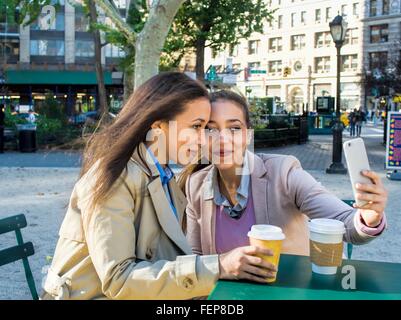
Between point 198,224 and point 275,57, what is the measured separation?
7783cm

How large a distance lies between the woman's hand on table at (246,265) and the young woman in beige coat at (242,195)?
67cm

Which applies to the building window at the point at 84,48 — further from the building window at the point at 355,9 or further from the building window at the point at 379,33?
the building window at the point at 355,9

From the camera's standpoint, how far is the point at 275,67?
78.6 m

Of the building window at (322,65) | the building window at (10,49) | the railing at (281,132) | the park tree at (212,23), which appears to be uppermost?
the building window at (322,65)

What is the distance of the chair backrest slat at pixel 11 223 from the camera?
2768 mm

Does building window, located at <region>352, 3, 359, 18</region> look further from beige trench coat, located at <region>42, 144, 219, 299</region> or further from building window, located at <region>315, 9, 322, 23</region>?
beige trench coat, located at <region>42, 144, 219, 299</region>

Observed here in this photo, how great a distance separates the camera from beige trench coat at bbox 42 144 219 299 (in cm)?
179

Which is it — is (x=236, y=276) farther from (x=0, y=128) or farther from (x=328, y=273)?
(x=0, y=128)

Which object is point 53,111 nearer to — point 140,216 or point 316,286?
point 140,216

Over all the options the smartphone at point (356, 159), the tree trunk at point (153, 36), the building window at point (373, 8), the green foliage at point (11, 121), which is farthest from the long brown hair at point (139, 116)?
the building window at point (373, 8)

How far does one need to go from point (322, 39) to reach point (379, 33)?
8404 millimetres

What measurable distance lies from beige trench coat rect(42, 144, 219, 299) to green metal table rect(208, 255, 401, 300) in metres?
0.10

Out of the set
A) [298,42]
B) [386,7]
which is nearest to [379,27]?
[386,7]
